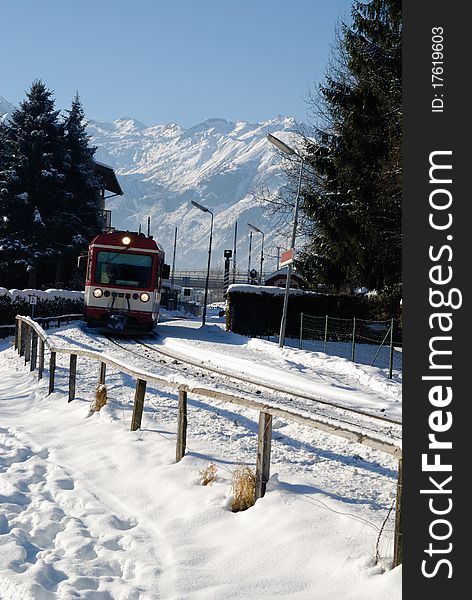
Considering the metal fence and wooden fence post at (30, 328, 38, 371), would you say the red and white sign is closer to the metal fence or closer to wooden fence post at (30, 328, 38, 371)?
the metal fence

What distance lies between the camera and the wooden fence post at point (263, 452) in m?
6.10

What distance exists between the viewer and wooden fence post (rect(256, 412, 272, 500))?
20.0 feet

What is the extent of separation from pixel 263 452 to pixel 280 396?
7072 millimetres

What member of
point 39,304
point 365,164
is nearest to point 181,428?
point 365,164

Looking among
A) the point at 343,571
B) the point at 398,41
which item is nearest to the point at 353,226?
the point at 398,41

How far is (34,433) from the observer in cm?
966

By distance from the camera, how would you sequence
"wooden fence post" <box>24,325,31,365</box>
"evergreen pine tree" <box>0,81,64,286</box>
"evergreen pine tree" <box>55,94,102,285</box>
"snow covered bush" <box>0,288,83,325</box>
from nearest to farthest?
"wooden fence post" <box>24,325,31,365</box>, "snow covered bush" <box>0,288,83,325</box>, "evergreen pine tree" <box>0,81,64,286</box>, "evergreen pine tree" <box>55,94,102,285</box>

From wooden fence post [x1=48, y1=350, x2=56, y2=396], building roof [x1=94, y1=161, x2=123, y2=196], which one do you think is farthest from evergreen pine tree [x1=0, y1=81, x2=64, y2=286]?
wooden fence post [x1=48, y1=350, x2=56, y2=396]

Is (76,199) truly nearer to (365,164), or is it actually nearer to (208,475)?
(365,164)

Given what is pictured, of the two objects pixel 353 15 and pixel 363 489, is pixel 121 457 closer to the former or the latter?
pixel 363 489

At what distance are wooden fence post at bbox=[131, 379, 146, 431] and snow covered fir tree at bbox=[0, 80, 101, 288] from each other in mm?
37262

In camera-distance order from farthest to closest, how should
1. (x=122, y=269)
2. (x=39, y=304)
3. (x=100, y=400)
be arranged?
(x=39, y=304) < (x=122, y=269) < (x=100, y=400)

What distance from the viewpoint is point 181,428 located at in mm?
7582

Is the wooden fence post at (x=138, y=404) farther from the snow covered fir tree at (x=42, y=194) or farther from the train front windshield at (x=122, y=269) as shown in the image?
the snow covered fir tree at (x=42, y=194)
